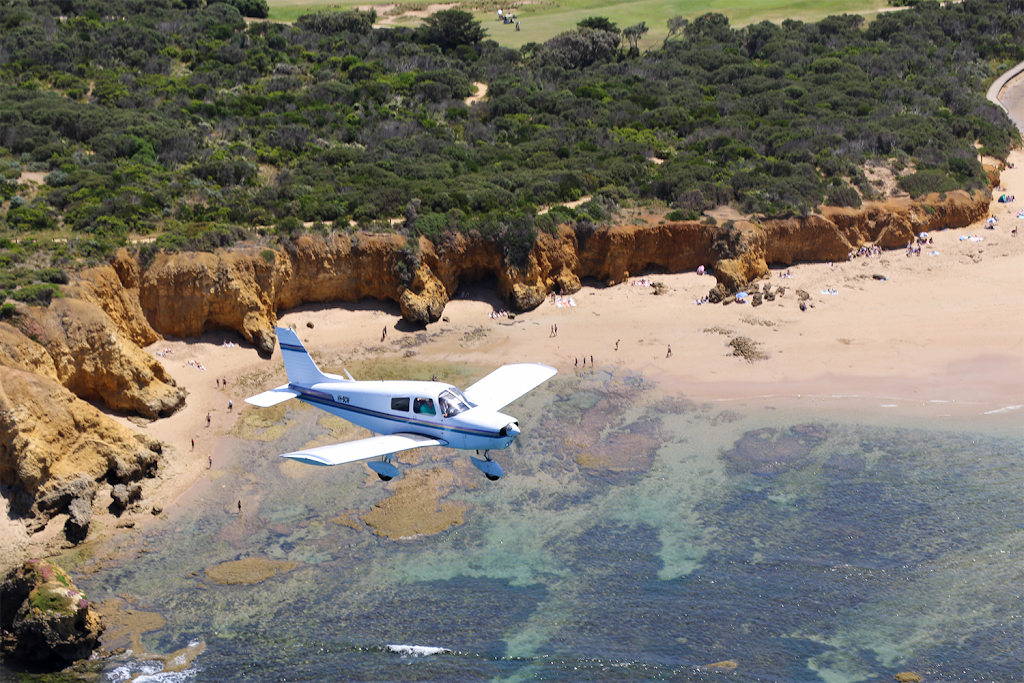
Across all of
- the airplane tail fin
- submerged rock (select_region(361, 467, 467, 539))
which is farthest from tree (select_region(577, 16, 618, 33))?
the airplane tail fin

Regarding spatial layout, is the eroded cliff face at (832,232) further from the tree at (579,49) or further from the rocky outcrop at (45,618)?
the tree at (579,49)

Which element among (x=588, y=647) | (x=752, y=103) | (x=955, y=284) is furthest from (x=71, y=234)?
(x=752, y=103)

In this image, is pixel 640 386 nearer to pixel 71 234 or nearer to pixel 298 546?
pixel 298 546

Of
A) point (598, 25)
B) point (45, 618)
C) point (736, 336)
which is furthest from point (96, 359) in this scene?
point (598, 25)

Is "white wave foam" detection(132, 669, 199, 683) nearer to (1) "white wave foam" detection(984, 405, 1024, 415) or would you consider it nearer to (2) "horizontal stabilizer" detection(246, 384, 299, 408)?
(2) "horizontal stabilizer" detection(246, 384, 299, 408)

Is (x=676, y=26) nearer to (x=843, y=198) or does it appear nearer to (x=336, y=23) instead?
(x=336, y=23)
